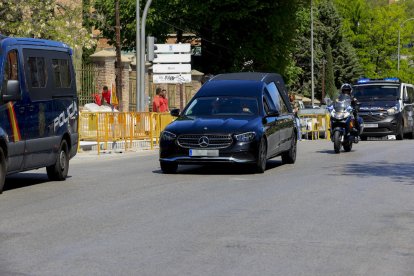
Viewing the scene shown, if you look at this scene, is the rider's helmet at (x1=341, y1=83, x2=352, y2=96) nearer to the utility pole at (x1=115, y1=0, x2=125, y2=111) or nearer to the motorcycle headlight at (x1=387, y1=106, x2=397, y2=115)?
the motorcycle headlight at (x1=387, y1=106, x2=397, y2=115)

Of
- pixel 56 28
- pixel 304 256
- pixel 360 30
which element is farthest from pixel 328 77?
pixel 304 256

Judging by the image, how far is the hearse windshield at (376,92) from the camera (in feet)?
136

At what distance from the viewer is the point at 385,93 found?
1642 inches

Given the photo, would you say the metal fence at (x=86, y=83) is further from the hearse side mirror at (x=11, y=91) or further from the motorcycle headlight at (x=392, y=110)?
the hearse side mirror at (x=11, y=91)

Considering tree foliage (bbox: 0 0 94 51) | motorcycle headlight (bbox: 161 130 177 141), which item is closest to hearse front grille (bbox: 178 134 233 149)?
motorcycle headlight (bbox: 161 130 177 141)

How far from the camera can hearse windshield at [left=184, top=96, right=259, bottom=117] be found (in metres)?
20.8

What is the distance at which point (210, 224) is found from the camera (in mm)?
11609

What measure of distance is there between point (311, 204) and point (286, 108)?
9.54m

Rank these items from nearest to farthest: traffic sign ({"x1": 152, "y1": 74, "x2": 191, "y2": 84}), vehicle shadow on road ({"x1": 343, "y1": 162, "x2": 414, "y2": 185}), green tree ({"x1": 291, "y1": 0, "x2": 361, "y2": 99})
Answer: vehicle shadow on road ({"x1": 343, "y1": 162, "x2": 414, "y2": 185}), traffic sign ({"x1": 152, "y1": 74, "x2": 191, "y2": 84}), green tree ({"x1": 291, "y1": 0, "x2": 361, "y2": 99})

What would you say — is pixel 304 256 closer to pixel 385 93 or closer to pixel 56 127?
pixel 56 127

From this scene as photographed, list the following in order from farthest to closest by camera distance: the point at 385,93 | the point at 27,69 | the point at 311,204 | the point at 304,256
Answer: the point at 385,93, the point at 27,69, the point at 311,204, the point at 304,256

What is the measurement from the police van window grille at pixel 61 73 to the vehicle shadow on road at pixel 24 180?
1.63 metres

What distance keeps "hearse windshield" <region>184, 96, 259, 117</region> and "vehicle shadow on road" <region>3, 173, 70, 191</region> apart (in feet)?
10.1

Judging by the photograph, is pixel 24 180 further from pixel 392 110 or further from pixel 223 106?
pixel 392 110
